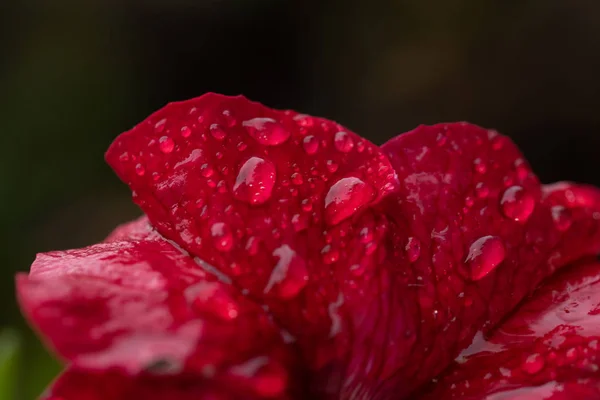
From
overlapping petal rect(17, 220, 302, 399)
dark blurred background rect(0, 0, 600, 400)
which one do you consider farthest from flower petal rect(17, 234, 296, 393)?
dark blurred background rect(0, 0, 600, 400)

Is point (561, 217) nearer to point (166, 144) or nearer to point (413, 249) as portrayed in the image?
point (413, 249)

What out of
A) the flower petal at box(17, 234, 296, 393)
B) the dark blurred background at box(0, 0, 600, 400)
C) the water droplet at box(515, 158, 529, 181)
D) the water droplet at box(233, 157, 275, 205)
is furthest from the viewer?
the dark blurred background at box(0, 0, 600, 400)

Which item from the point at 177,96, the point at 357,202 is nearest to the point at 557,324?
the point at 357,202

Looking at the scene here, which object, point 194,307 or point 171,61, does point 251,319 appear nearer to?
point 194,307

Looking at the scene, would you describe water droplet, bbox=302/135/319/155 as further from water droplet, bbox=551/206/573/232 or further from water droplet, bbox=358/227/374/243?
water droplet, bbox=551/206/573/232

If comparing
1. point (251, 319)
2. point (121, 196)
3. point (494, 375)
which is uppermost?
point (251, 319)

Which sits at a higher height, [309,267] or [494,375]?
[309,267]

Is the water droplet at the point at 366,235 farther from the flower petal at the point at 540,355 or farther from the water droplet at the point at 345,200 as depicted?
the flower petal at the point at 540,355
